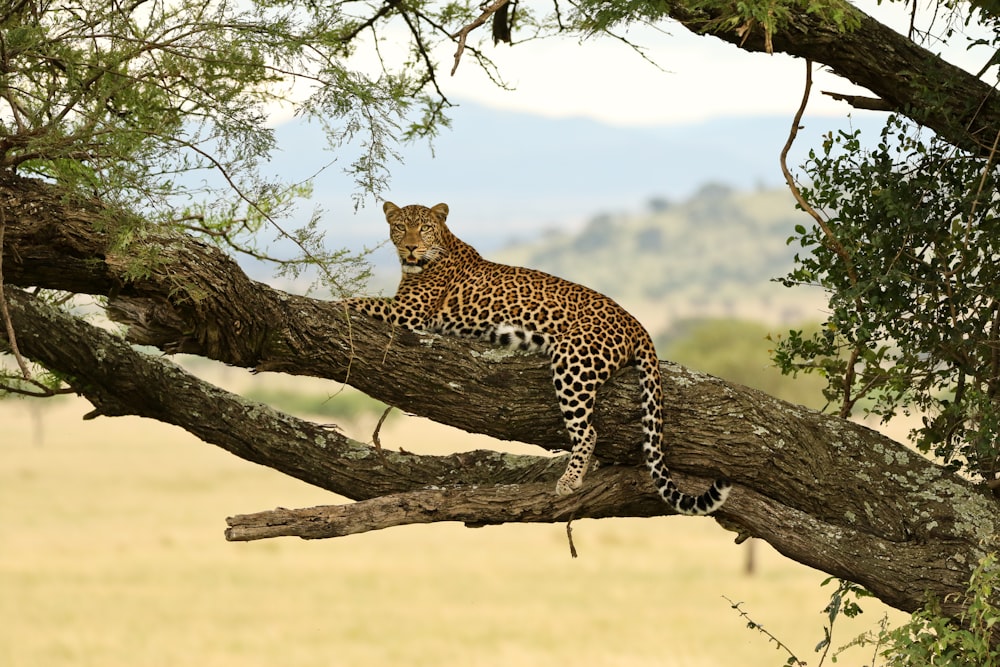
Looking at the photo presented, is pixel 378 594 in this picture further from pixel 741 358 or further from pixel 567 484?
pixel 567 484

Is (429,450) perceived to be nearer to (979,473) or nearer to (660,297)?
(979,473)

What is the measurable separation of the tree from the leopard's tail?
90 millimetres

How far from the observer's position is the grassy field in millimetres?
29797

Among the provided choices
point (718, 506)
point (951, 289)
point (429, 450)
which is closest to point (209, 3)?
point (718, 506)

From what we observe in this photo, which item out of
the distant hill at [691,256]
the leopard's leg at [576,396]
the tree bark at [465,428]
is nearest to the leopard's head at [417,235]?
the tree bark at [465,428]

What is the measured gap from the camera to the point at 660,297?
14875cm

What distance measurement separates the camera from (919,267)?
6914 millimetres

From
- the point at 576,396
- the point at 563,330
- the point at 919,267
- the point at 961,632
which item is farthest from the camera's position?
the point at 919,267

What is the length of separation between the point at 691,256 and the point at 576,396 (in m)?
165

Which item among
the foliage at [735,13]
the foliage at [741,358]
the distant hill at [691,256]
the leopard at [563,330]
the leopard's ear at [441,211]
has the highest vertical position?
the distant hill at [691,256]

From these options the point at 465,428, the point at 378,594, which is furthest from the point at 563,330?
the point at 378,594

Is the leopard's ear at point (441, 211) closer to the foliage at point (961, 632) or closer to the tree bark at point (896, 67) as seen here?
the tree bark at point (896, 67)

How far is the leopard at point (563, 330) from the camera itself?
6289 mm

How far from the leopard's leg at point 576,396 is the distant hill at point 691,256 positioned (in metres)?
123
